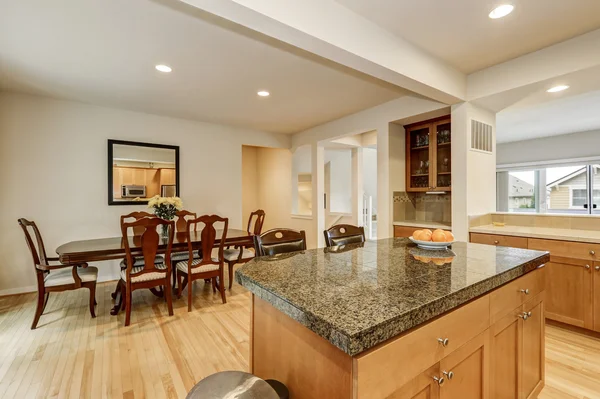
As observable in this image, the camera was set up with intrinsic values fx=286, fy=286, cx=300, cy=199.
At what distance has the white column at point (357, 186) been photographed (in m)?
5.78

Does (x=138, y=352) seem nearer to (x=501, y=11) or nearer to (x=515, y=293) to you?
(x=515, y=293)

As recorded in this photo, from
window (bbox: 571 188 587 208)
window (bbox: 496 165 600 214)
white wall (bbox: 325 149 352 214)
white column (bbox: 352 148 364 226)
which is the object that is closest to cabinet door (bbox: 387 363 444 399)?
white column (bbox: 352 148 364 226)

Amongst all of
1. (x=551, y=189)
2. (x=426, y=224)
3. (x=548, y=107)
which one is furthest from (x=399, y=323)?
(x=551, y=189)

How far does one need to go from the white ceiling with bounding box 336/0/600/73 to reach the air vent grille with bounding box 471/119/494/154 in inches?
29.5

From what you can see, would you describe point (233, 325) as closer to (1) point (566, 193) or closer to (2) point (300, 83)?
(2) point (300, 83)

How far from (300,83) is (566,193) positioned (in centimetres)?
624

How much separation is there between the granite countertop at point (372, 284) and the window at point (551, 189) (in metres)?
5.89

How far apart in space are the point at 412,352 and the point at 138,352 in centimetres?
225

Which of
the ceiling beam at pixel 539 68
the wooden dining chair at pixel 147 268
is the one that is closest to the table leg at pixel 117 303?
the wooden dining chair at pixel 147 268

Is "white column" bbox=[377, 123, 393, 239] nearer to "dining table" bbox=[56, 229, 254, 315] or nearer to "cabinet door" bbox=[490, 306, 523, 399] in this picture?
"dining table" bbox=[56, 229, 254, 315]

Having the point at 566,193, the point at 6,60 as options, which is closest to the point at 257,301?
the point at 6,60

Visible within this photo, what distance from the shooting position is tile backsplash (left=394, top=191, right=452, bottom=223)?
3920mm

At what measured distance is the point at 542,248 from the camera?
8.54ft

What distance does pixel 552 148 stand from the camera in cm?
580
